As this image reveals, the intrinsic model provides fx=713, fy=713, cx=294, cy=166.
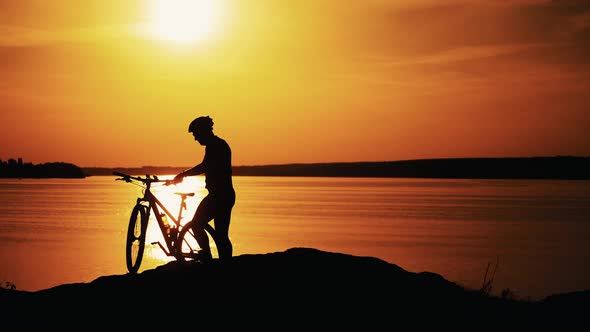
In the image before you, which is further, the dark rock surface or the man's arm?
the man's arm

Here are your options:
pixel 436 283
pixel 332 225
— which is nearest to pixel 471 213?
pixel 332 225

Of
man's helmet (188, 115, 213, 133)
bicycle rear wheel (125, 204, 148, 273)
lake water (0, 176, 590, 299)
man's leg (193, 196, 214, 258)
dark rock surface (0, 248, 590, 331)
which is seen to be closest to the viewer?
dark rock surface (0, 248, 590, 331)

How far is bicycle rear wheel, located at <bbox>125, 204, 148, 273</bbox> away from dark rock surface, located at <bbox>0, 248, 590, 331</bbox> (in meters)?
0.58

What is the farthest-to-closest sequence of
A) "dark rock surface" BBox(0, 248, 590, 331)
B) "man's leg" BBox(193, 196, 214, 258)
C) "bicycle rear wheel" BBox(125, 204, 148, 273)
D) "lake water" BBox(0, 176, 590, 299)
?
"lake water" BBox(0, 176, 590, 299) < "bicycle rear wheel" BBox(125, 204, 148, 273) < "man's leg" BBox(193, 196, 214, 258) < "dark rock surface" BBox(0, 248, 590, 331)

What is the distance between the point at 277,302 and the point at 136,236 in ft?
11.3

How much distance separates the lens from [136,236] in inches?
489

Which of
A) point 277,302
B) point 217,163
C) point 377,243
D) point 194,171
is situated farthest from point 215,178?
point 377,243

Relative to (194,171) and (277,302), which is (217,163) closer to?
(194,171)

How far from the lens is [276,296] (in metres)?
10.4

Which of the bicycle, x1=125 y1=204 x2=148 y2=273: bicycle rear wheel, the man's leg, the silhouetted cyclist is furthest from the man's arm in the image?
x1=125 y1=204 x2=148 y2=273: bicycle rear wheel

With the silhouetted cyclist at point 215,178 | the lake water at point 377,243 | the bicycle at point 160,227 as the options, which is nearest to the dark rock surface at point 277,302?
the bicycle at point 160,227

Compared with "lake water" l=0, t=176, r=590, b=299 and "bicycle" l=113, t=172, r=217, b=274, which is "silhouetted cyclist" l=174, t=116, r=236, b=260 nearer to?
"bicycle" l=113, t=172, r=217, b=274

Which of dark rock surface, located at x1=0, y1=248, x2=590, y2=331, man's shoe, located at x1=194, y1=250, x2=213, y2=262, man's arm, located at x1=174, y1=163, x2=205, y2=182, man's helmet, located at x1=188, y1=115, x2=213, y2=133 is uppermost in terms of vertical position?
man's helmet, located at x1=188, y1=115, x2=213, y2=133

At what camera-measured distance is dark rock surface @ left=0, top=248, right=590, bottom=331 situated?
961cm
